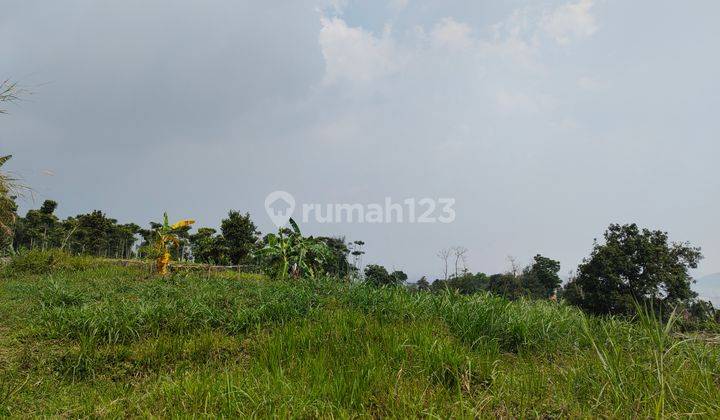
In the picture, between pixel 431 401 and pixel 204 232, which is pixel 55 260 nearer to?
pixel 431 401

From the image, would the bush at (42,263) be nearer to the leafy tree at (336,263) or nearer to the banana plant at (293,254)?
the banana plant at (293,254)

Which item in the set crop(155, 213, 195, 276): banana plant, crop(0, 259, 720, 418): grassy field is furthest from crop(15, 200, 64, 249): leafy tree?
crop(0, 259, 720, 418): grassy field

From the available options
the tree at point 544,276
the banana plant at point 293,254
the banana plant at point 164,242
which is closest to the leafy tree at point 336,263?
the banana plant at point 293,254

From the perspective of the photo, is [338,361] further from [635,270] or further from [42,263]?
[635,270]

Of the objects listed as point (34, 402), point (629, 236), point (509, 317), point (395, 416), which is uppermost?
point (629, 236)

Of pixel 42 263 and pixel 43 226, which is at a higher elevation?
pixel 43 226

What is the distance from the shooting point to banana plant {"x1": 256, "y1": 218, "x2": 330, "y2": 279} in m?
16.3

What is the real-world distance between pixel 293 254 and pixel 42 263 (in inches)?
383

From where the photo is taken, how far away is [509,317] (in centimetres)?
582

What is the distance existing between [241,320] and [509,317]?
403 centimetres

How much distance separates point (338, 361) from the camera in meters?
4.39

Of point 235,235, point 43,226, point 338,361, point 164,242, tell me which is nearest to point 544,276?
point 235,235

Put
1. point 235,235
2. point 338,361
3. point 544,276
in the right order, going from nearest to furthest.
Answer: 1. point 338,361
2. point 235,235
3. point 544,276

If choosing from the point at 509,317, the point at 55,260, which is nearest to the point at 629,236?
the point at 509,317
